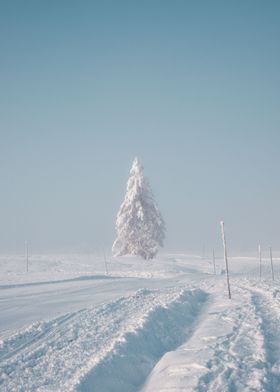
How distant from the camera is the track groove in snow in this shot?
9.78 m

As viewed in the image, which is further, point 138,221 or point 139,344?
point 138,221

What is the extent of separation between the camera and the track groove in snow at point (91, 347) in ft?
32.1

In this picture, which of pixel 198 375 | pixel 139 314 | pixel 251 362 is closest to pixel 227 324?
pixel 139 314

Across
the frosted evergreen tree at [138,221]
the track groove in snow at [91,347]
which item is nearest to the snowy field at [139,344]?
the track groove in snow at [91,347]

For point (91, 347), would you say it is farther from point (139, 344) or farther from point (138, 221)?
point (138, 221)

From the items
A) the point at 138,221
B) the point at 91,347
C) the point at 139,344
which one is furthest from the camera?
the point at 138,221

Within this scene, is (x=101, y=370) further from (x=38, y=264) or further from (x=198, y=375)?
(x=38, y=264)

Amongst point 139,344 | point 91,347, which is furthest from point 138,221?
point 91,347

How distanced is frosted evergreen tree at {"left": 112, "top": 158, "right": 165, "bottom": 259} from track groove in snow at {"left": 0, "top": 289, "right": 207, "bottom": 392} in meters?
32.3

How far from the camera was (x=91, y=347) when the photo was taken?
1229 centimetres

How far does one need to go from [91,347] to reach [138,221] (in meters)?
39.1

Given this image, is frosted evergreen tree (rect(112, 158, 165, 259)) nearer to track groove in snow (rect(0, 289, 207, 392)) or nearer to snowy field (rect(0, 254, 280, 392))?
snowy field (rect(0, 254, 280, 392))

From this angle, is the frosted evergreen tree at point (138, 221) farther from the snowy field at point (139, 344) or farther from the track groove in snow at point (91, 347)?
→ the track groove in snow at point (91, 347)

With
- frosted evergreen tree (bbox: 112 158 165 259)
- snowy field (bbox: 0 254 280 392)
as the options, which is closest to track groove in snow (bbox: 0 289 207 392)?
snowy field (bbox: 0 254 280 392)
